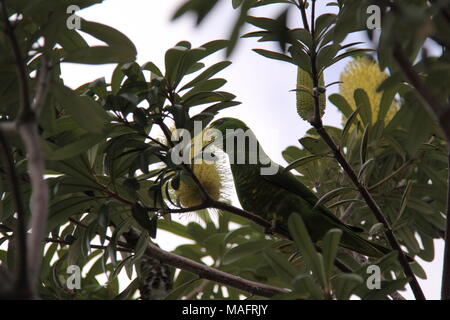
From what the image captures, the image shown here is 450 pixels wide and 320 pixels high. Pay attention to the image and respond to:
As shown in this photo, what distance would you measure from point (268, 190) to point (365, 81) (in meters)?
0.54

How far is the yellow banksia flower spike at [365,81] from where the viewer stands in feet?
6.41

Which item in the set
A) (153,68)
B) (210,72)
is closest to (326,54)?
(210,72)

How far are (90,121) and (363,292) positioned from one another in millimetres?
703

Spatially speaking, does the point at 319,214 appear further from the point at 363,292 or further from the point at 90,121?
the point at 90,121

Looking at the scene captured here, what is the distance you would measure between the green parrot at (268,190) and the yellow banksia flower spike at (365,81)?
0.38m

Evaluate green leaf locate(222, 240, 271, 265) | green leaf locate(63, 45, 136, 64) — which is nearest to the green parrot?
green leaf locate(222, 240, 271, 265)

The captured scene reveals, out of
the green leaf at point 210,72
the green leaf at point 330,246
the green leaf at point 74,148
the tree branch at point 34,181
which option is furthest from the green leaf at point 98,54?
the green leaf at point 330,246

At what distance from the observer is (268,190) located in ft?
6.49

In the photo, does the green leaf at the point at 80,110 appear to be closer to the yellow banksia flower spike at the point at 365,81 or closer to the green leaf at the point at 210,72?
the green leaf at the point at 210,72

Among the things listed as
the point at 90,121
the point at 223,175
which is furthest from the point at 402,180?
the point at 90,121

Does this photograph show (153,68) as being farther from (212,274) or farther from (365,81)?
(365,81)

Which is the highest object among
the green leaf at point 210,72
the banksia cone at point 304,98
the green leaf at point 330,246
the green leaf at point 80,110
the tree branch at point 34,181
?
the green leaf at point 210,72

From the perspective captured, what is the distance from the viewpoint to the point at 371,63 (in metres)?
2.07
